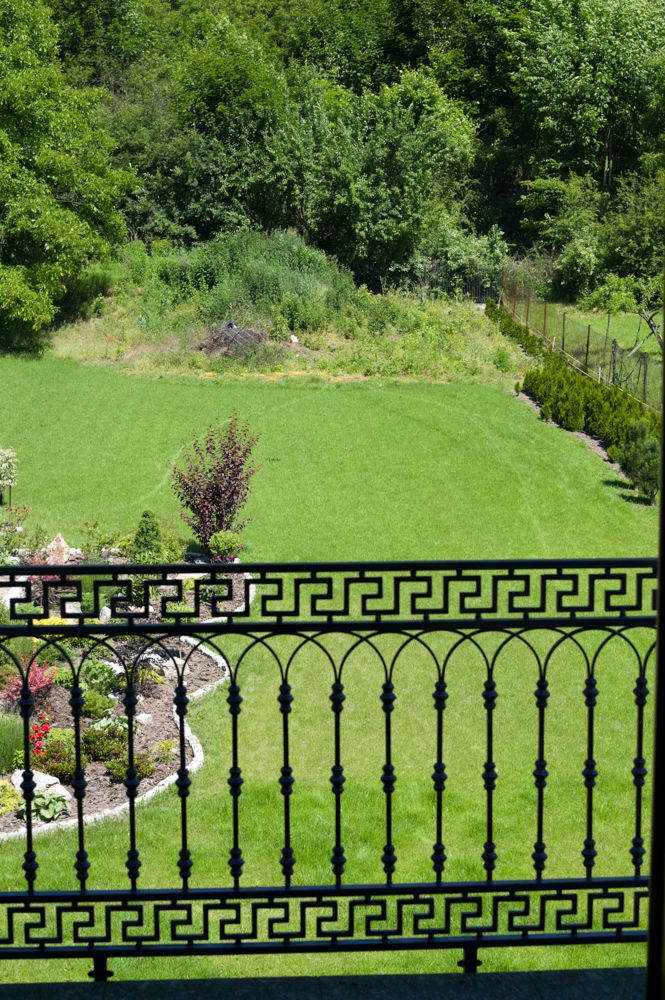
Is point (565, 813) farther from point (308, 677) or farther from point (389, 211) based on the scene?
point (389, 211)

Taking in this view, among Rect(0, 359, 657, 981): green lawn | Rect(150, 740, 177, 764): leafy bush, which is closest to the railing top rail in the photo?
Rect(0, 359, 657, 981): green lawn

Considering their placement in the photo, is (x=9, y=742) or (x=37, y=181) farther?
(x=37, y=181)

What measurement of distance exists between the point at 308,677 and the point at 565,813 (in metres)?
2.72

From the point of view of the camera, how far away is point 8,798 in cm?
726

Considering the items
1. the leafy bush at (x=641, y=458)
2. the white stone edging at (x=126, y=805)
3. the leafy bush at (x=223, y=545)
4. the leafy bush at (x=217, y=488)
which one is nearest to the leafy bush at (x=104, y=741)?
the white stone edging at (x=126, y=805)

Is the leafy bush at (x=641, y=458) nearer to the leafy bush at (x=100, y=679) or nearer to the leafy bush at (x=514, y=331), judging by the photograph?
the leafy bush at (x=514, y=331)

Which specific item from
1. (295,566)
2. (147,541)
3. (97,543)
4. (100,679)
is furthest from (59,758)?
(97,543)

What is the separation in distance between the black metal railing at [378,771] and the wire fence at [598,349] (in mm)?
7109

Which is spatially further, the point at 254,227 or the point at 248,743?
the point at 254,227

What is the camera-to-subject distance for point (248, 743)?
27.9ft

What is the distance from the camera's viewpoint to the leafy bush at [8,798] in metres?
7.19

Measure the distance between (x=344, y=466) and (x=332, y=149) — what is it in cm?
1507

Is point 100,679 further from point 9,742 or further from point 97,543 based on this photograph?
point 97,543

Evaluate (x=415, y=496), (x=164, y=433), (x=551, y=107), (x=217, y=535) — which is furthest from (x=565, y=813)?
(x=551, y=107)
